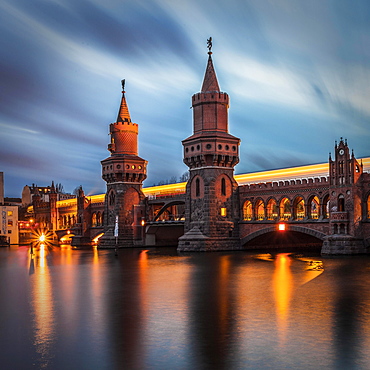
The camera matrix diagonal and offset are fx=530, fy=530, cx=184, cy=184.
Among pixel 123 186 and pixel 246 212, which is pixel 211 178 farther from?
pixel 123 186

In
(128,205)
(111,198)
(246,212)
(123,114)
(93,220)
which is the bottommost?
(93,220)

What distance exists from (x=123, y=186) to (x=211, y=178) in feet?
74.7

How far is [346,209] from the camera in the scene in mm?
51562

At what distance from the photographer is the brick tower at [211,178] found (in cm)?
6531

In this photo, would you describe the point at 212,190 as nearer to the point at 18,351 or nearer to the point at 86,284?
the point at 86,284

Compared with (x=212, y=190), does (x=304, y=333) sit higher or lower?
lower

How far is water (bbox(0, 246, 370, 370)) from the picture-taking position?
15.5 meters

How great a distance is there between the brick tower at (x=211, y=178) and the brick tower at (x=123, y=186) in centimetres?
1790

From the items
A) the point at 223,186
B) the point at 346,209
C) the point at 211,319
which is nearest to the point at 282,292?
the point at 211,319

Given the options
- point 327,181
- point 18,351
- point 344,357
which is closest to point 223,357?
point 344,357

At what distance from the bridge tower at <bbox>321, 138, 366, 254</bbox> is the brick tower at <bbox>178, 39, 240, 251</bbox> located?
16387mm

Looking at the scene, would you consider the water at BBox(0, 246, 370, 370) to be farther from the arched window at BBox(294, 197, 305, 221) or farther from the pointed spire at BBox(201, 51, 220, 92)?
the pointed spire at BBox(201, 51, 220, 92)

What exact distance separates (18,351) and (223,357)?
21.1ft

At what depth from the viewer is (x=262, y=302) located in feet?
82.0
